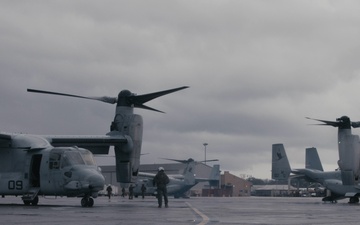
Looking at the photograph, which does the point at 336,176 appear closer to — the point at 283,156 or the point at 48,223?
the point at 283,156

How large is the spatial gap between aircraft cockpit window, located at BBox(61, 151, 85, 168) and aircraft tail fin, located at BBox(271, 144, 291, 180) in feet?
253

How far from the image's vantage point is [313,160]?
112250 mm

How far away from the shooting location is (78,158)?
1166 inches

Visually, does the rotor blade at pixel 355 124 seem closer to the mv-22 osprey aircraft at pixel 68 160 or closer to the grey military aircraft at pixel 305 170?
the mv-22 osprey aircraft at pixel 68 160

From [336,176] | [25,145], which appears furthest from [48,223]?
[336,176]

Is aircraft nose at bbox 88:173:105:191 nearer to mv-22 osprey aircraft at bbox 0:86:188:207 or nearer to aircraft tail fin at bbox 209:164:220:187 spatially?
mv-22 osprey aircraft at bbox 0:86:188:207

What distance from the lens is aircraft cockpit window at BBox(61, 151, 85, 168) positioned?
29344 millimetres

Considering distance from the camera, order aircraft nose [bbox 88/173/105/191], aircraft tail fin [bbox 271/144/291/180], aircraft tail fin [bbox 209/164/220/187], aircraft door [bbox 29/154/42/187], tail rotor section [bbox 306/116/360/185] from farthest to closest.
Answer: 1. aircraft tail fin [bbox 209/164/220/187]
2. aircraft tail fin [bbox 271/144/291/180]
3. tail rotor section [bbox 306/116/360/185]
4. aircraft door [bbox 29/154/42/187]
5. aircraft nose [bbox 88/173/105/191]

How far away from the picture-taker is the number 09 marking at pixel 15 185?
100ft

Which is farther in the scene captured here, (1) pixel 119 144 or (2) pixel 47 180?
(1) pixel 119 144

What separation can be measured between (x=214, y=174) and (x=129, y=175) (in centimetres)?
7445

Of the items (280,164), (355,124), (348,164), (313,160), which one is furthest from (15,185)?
(313,160)

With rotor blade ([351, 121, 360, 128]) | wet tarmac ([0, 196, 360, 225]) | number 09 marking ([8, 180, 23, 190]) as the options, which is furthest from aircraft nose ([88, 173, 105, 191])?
rotor blade ([351, 121, 360, 128])

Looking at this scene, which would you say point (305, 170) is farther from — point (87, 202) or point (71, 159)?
point (87, 202)
